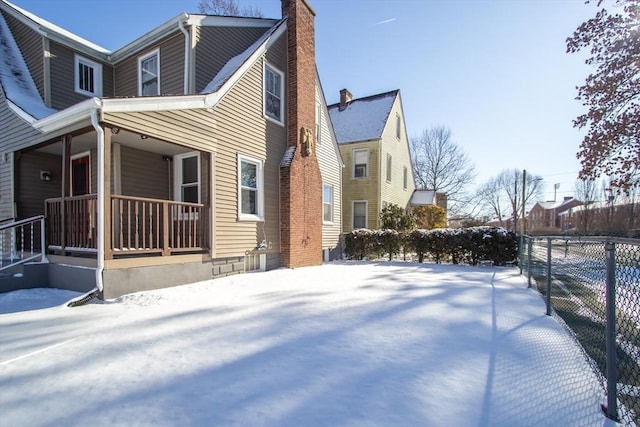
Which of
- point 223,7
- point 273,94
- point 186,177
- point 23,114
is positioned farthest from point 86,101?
point 223,7

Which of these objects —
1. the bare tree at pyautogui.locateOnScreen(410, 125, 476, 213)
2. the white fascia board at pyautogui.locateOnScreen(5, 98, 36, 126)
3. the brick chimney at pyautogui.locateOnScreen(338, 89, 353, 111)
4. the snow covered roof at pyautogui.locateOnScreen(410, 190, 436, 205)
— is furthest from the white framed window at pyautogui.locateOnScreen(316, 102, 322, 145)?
the bare tree at pyautogui.locateOnScreen(410, 125, 476, 213)

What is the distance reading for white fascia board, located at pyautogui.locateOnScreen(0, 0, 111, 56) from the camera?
8.77 meters

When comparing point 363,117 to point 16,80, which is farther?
point 363,117

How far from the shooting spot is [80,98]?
9.66 m

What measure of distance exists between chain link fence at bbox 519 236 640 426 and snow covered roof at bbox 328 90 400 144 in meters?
13.7

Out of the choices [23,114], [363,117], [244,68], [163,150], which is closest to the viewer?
[23,114]

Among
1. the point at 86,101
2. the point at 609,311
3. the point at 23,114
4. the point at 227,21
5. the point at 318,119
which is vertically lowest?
the point at 609,311

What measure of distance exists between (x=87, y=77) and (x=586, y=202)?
2005 inches

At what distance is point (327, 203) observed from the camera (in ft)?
43.9

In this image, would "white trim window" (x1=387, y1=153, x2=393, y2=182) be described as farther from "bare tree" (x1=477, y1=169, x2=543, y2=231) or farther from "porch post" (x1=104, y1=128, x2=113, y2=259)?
"bare tree" (x1=477, y1=169, x2=543, y2=231)

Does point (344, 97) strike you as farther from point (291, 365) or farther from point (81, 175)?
point (291, 365)

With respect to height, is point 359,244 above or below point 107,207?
below

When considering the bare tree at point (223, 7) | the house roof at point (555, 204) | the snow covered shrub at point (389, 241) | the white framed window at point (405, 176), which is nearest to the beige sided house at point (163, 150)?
the snow covered shrub at point (389, 241)

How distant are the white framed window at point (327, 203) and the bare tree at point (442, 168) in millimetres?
22983
